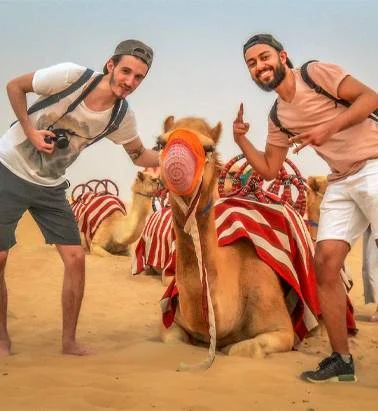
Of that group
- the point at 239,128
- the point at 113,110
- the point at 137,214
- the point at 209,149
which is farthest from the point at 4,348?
the point at 137,214

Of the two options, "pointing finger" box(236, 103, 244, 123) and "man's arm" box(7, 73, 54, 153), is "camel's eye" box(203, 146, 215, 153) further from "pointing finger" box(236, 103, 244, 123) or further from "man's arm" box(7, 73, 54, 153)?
"man's arm" box(7, 73, 54, 153)

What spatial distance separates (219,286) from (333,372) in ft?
1.96

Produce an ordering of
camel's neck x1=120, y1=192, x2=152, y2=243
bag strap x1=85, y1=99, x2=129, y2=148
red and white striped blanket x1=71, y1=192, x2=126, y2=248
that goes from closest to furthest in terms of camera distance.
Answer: bag strap x1=85, y1=99, x2=129, y2=148 → camel's neck x1=120, y1=192, x2=152, y2=243 → red and white striped blanket x1=71, y1=192, x2=126, y2=248

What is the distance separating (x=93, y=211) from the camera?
769cm

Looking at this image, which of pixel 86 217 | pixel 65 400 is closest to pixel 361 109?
pixel 65 400

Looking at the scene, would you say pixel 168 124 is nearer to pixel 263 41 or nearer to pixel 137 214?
pixel 263 41

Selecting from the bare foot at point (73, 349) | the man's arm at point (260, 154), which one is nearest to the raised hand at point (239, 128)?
the man's arm at point (260, 154)

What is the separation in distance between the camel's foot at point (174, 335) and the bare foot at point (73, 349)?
37 cm

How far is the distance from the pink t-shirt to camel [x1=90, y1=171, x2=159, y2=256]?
455cm

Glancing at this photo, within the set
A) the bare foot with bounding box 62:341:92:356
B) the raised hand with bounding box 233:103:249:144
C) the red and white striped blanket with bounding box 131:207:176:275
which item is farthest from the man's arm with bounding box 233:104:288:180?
the red and white striped blanket with bounding box 131:207:176:275

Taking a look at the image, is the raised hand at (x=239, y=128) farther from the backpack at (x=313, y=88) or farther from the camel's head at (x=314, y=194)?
the camel's head at (x=314, y=194)

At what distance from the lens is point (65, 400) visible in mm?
2213

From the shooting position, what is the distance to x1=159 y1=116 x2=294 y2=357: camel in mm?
2879

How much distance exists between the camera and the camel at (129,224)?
7.32 meters
